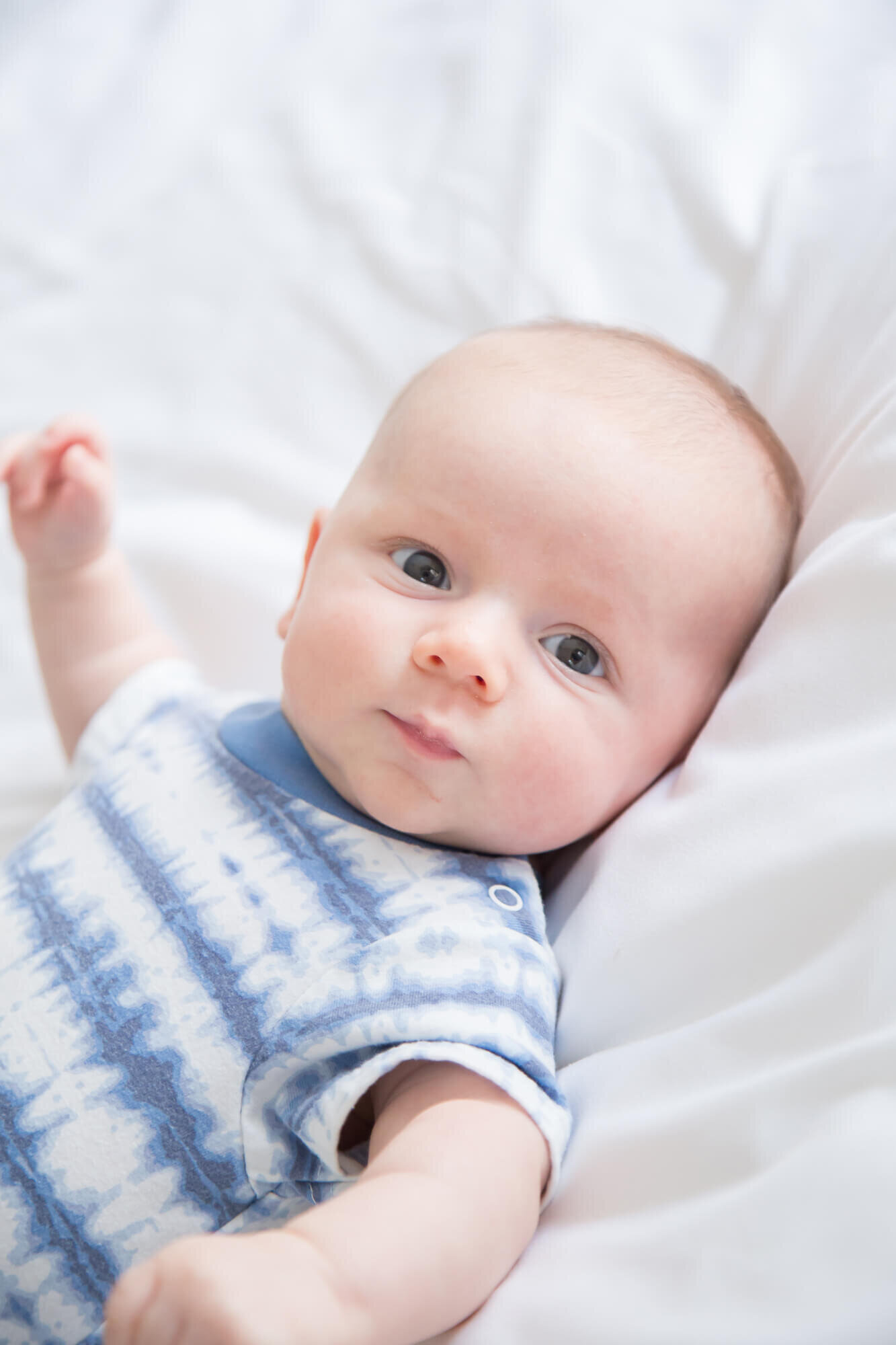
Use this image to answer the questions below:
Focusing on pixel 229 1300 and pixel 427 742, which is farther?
pixel 427 742

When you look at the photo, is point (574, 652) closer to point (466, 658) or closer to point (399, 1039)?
point (466, 658)

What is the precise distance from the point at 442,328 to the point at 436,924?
92 centimetres

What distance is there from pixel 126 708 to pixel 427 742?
42 centimetres

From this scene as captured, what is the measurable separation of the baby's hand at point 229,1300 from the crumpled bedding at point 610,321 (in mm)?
132

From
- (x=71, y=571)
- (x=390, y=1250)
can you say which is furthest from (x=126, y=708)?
(x=390, y=1250)

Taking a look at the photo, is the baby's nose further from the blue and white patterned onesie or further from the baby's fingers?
the baby's fingers

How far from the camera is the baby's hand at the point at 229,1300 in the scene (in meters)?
0.65

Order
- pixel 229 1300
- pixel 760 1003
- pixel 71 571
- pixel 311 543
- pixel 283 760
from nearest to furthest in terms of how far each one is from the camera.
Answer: pixel 229 1300, pixel 760 1003, pixel 283 760, pixel 311 543, pixel 71 571

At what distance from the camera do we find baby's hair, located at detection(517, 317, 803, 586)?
108 cm

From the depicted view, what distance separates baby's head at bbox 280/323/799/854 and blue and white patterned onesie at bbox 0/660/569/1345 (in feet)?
0.23

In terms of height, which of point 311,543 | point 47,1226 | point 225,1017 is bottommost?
point 47,1226

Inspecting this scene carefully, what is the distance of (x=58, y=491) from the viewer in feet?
4.13

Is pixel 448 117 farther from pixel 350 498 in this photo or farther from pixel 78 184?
pixel 350 498

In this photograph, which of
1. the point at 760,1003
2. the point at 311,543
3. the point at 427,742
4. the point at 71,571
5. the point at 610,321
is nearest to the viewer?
the point at 760,1003
